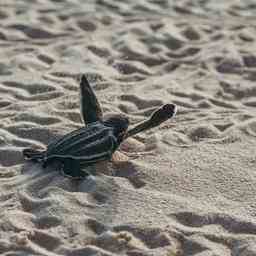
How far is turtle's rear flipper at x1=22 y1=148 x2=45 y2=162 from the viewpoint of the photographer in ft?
7.43

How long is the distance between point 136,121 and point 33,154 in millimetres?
517

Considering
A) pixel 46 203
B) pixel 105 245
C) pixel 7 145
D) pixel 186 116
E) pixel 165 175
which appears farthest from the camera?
pixel 186 116

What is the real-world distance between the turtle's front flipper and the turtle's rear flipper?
12 cm

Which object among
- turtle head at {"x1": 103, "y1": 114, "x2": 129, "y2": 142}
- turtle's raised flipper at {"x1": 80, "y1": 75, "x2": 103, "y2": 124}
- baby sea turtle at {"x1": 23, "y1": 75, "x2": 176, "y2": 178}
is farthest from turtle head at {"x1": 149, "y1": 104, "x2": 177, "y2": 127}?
turtle's raised flipper at {"x1": 80, "y1": 75, "x2": 103, "y2": 124}

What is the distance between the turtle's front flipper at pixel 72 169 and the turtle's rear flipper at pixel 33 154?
12cm

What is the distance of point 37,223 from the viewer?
1.96m

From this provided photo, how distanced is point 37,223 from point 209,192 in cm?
56

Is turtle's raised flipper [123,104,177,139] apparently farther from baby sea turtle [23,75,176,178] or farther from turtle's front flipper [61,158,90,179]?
turtle's front flipper [61,158,90,179]

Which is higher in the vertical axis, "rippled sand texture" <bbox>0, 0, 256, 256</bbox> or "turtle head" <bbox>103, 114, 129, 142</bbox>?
"turtle head" <bbox>103, 114, 129, 142</bbox>

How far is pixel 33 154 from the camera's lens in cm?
228

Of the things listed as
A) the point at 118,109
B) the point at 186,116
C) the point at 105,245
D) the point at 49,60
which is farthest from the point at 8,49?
the point at 105,245

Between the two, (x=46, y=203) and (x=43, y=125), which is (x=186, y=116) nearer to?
(x=43, y=125)

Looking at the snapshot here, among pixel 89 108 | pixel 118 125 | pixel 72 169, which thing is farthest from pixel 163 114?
pixel 72 169

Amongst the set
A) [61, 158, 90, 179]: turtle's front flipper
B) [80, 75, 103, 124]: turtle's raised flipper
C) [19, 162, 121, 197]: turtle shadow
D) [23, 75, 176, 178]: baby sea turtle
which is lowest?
[19, 162, 121, 197]: turtle shadow
